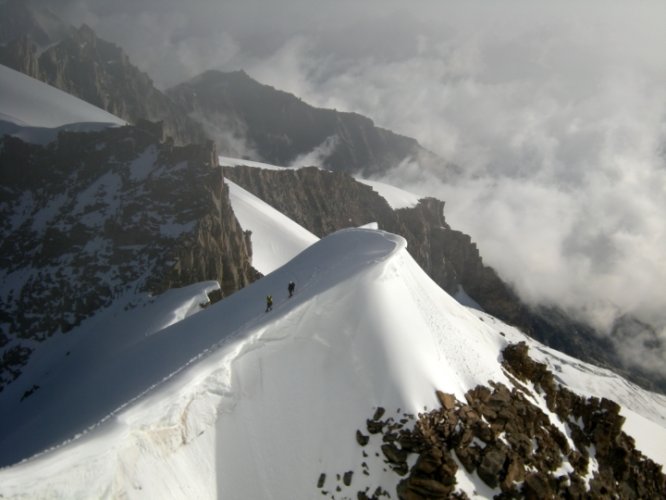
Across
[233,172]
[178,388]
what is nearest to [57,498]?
[178,388]

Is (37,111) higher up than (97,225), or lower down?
higher up

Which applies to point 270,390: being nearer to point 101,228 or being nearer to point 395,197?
point 101,228

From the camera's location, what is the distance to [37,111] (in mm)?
85938

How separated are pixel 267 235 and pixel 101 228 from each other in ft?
88.3

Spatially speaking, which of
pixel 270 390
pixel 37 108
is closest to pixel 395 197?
pixel 37 108

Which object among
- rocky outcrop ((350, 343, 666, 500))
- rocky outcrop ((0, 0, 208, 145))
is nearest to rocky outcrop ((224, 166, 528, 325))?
rocky outcrop ((0, 0, 208, 145))

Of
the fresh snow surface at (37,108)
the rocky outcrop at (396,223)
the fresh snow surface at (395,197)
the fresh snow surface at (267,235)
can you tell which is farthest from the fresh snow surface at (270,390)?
the fresh snow surface at (395,197)

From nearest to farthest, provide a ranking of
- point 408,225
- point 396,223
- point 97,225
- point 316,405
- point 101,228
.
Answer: point 316,405 < point 101,228 < point 97,225 < point 396,223 < point 408,225

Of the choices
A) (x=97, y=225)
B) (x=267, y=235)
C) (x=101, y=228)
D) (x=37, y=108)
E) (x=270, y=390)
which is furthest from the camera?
(x=37, y=108)

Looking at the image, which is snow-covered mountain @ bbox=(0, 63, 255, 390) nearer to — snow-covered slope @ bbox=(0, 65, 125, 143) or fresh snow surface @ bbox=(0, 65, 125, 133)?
snow-covered slope @ bbox=(0, 65, 125, 143)

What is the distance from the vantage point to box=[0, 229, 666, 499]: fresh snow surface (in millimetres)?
15016

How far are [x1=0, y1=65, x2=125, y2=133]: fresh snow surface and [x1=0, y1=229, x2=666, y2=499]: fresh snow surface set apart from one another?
62.7 meters

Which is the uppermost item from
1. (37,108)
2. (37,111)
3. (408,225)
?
(37,108)

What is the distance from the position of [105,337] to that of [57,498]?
111ft
